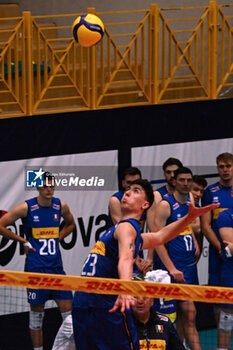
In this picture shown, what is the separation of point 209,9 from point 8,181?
155 inches

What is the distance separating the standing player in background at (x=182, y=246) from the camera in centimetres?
1034

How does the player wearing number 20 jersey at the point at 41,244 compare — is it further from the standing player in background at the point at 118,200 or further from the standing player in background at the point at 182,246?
the standing player in background at the point at 182,246

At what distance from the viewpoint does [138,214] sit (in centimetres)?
711

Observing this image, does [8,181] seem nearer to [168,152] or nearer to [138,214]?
[168,152]

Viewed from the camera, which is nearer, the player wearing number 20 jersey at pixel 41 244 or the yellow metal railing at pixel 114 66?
the player wearing number 20 jersey at pixel 41 244

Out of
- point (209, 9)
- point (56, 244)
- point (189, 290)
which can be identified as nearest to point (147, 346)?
point (189, 290)

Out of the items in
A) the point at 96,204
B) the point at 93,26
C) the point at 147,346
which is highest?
the point at 93,26

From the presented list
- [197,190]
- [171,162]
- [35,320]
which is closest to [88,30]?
[171,162]

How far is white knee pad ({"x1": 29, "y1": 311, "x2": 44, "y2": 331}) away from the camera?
10383 mm

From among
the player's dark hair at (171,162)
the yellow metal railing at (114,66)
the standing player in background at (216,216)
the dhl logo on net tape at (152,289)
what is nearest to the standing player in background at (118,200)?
the player's dark hair at (171,162)

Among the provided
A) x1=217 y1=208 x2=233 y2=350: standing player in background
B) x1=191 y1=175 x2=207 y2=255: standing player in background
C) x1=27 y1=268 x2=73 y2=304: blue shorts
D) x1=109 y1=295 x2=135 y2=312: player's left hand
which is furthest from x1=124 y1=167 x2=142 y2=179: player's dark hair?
x1=109 y1=295 x2=135 y2=312: player's left hand

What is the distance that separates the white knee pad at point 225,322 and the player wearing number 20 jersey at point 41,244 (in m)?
1.86

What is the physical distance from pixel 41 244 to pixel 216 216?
2.33 meters

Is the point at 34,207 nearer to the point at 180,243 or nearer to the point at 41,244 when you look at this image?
the point at 41,244
